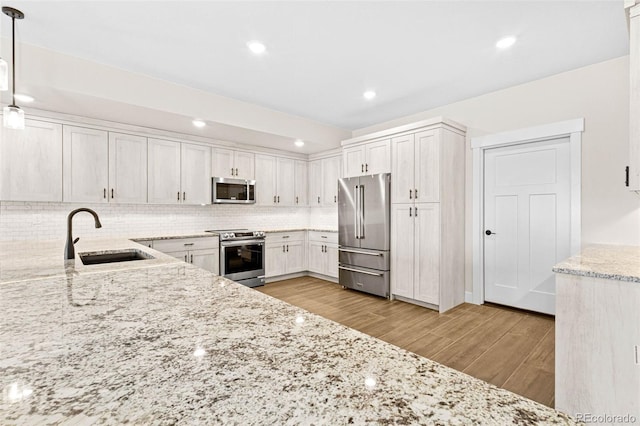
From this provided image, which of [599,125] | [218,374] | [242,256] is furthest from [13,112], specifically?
[599,125]

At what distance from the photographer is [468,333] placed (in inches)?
118

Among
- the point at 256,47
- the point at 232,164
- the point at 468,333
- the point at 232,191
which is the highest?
the point at 256,47

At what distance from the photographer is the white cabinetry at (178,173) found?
13.4 feet

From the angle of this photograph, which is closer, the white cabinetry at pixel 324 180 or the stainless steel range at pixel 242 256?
the stainless steel range at pixel 242 256

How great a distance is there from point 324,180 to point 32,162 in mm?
3970

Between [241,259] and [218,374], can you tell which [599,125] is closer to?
[218,374]

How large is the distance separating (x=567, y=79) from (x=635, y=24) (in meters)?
1.76

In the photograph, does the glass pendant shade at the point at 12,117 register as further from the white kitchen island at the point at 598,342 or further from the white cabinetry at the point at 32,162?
the white kitchen island at the point at 598,342

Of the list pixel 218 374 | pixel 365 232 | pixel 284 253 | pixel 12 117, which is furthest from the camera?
pixel 284 253

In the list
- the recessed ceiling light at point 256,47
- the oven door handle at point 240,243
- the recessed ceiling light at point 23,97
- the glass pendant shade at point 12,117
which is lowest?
the oven door handle at point 240,243

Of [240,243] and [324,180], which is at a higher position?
[324,180]

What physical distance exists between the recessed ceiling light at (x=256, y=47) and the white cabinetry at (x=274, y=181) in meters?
2.48

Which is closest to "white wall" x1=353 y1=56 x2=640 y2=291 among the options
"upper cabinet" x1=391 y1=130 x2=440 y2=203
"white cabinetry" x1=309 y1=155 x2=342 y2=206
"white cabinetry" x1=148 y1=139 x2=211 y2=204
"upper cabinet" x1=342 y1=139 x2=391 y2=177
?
"upper cabinet" x1=391 y1=130 x2=440 y2=203

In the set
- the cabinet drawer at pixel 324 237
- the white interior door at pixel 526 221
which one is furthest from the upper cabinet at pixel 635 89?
the cabinet drawer at pixel 324 237
